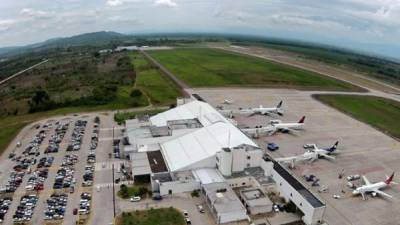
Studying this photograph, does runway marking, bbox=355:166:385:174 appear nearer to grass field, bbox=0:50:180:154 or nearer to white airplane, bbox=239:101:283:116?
white airplane, bbox=239:101:283:116

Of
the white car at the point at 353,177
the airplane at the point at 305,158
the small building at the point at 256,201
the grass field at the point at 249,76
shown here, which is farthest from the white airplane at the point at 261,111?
the small building at the point at 256,201

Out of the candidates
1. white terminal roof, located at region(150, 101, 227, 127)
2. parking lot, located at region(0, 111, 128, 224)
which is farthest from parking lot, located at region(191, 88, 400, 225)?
parking lot, located at region(0, 111, 128, 224)

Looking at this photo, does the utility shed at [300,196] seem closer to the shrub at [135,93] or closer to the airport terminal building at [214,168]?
the airport terminal building at [214,168]

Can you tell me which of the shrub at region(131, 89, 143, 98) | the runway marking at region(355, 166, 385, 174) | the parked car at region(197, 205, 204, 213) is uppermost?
the shrub at region(131, 89, 143, 98)

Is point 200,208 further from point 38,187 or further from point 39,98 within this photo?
point 39,98

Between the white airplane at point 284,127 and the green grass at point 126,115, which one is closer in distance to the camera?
the white airplane at point 284,127

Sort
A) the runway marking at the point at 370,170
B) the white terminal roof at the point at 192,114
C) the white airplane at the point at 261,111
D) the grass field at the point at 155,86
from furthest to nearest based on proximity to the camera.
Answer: the grass field at the point at 155,86 → the white airplane at the point at 261,111 → the white terminal roof at the point at 192,114 → the runway marking at the point at 370,170
